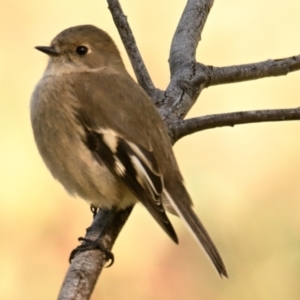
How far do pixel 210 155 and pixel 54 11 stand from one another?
4.91 ft

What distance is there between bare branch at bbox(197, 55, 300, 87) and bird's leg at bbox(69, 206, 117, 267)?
0.72 metres

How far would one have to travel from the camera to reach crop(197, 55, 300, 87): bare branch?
2988mm

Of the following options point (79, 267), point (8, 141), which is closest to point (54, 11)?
Result: point (8, 141)

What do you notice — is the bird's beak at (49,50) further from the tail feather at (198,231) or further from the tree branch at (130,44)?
the tail feather at (198,231)

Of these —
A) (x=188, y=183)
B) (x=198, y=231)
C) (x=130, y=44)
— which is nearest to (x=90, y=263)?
(x=198, y=231)

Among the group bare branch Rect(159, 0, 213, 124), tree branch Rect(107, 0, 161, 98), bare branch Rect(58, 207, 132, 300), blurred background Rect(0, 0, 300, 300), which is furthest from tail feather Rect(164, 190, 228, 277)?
blurred background Rect(0, 0, 300, 300)

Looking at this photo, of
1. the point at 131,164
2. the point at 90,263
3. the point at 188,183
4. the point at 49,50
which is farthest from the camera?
the point at 188,183

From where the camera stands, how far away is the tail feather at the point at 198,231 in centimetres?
238

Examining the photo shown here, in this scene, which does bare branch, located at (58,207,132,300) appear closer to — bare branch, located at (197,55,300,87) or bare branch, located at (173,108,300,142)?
bare branch, located at (173,108,300,142)

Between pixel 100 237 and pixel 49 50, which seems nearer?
pixel 100 237

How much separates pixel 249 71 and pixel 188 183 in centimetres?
135

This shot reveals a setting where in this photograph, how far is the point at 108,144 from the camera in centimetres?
258

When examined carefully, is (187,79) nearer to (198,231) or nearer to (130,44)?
(130,44)

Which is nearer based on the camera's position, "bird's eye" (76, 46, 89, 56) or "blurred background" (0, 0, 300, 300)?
"bird's eye" (76, 46, 89, 56)
